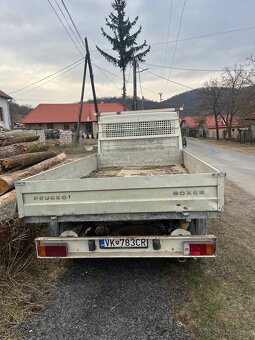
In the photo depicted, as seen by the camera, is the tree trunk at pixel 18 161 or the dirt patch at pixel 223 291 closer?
the dirt patch at pixel 223 291

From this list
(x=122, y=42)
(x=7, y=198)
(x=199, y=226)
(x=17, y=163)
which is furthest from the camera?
(x=122, y=42)

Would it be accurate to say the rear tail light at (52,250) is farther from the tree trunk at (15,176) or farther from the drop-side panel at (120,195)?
the tree trunk at (15,176)

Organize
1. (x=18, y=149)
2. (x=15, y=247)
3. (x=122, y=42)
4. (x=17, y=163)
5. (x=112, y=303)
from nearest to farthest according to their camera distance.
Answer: (x=112, y=303) → (x=15, y=247) → (x=17, y=163) → (x=18, y=149) → (x=122, y=42)

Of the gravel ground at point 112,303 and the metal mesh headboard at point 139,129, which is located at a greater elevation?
the metal mesh headboard at point 139,129

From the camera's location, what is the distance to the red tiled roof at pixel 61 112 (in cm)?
6316

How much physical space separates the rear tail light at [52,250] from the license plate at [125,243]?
454 millimetres

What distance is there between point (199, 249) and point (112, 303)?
114cm

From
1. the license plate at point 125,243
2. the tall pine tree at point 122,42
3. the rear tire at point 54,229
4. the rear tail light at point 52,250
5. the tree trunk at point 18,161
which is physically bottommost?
the rear tail light at point 52,250

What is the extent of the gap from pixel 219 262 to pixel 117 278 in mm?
1454

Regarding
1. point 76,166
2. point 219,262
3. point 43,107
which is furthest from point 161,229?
point 43,107

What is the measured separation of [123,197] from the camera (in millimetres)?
3520

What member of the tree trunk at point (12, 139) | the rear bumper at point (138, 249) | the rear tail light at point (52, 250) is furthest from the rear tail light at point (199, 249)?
the tree trunk at point (12, 139)

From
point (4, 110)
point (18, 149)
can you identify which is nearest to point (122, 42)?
point (4, 110)

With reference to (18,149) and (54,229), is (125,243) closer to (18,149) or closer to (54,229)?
(54,229)
